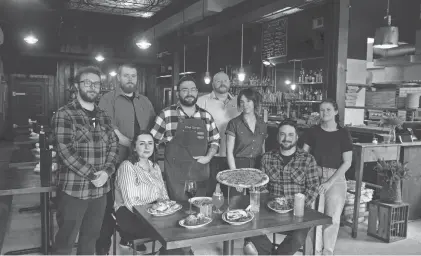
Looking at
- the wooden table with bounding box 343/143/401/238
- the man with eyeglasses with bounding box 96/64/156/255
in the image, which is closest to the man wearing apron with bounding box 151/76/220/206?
the man with eyeglasses with bounding box 96/64/156/255

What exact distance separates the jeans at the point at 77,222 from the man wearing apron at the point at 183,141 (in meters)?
0.71

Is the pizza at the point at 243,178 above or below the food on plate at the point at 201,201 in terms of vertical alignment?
above

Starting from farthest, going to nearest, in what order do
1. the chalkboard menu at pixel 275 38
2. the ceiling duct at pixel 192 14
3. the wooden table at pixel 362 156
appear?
the ceiling duct at pixel 192 14 < the chalkboard menu at pixel 275 38 < the wooden table at pixel 362 156

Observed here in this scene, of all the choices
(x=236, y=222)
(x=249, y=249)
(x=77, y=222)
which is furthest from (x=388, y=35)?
(x=77, y=222)

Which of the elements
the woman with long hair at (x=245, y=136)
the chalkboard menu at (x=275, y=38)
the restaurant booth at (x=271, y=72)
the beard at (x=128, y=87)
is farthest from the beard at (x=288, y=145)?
the chalkboard menu at (x=275, y=38)

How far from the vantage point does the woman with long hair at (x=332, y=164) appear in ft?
10.7

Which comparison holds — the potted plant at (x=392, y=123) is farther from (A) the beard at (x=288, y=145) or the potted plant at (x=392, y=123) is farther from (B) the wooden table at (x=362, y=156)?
(A) the beard at (x=288, y=145)

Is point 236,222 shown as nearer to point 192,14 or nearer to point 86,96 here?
point 86,96

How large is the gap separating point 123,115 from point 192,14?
6.47 metres

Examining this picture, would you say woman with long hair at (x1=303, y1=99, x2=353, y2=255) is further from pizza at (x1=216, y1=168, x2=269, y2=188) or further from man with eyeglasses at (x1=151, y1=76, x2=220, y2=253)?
man with eyeglasses at (x1=151, y1=76, x2=220, y2=253)

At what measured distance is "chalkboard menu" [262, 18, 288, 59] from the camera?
7.97 metres

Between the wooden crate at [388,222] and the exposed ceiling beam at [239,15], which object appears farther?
the exposed ceiling beam at [239,15]

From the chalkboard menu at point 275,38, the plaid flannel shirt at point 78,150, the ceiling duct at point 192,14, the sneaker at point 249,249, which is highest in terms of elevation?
the ceiling duct at point 192,14

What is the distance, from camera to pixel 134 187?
278 centimetres
